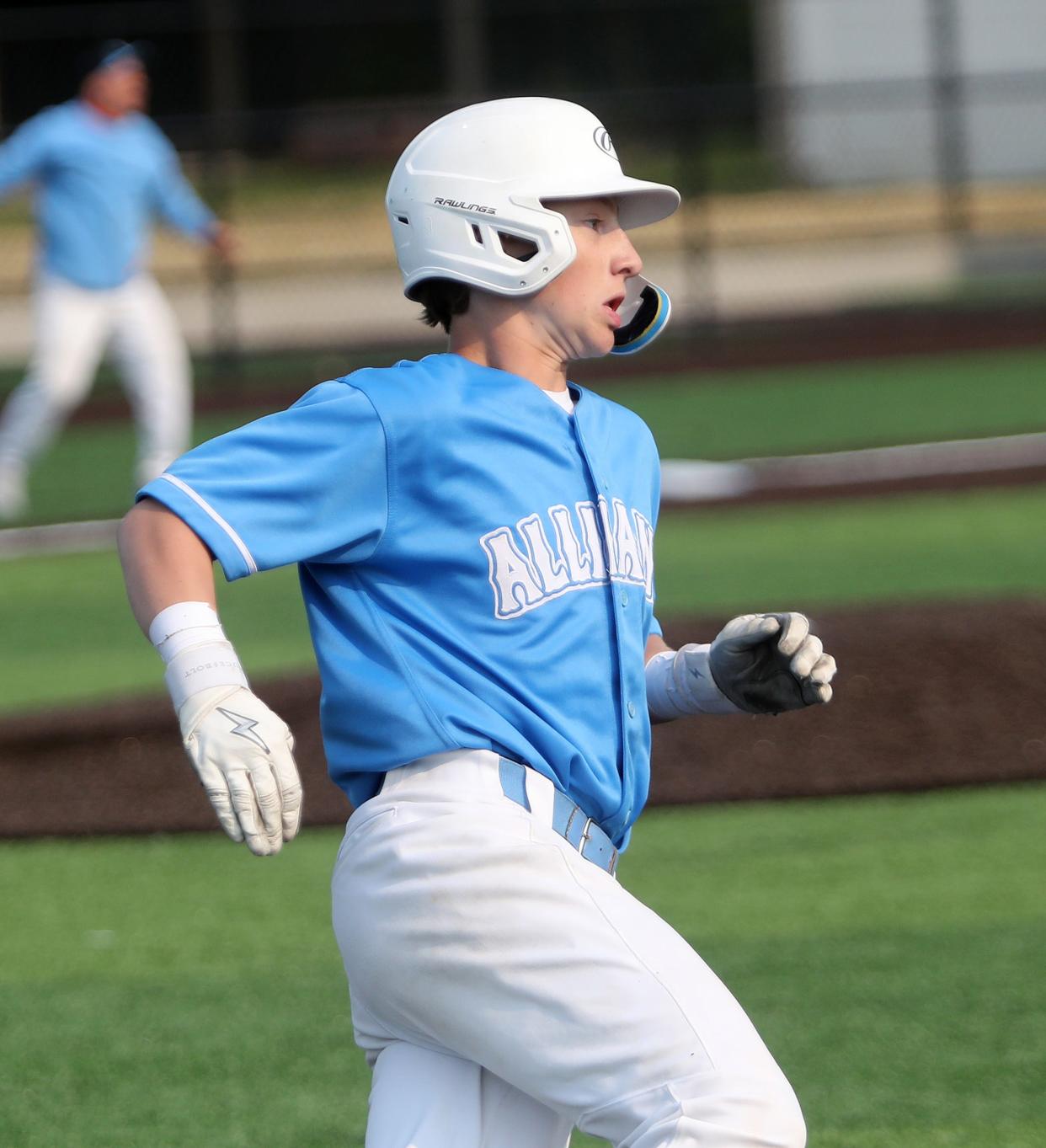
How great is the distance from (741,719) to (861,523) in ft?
15.3

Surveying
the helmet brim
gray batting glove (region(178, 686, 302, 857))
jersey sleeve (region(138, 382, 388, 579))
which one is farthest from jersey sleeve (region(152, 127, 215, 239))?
gray batting glove (region(178, 686, 302, 857))

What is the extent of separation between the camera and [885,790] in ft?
20.1

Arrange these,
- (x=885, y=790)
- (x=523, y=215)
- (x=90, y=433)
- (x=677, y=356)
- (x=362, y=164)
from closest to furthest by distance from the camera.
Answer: (x=523, y=215), (x=885, y=790), (x=90, y=433), (x=677, y=356), (x=362, y=164)

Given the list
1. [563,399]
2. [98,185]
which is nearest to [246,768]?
[563,399]

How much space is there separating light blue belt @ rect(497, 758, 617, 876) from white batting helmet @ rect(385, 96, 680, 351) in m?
0.72

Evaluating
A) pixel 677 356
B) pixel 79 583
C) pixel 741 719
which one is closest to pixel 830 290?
pixel 677 356

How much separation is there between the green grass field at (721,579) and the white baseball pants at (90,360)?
107 cm

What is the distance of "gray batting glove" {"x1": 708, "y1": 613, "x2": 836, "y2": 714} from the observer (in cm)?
300

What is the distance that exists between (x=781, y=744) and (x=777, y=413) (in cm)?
987

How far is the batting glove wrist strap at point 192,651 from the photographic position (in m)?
2.66

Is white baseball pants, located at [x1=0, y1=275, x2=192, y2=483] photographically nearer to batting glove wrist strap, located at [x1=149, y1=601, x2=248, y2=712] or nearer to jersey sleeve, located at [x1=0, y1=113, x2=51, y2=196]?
jersey sleeve, located at [x1=0, y1=113, x2=51, y2=196]

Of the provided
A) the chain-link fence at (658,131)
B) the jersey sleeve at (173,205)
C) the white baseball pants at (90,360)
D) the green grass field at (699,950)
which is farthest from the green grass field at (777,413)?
the green grass field at (699,950)

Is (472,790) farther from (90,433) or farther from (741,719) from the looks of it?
(90,433)

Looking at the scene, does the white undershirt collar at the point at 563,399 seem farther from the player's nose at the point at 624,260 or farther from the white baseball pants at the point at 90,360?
the white baseball pants at the point at 90,360
